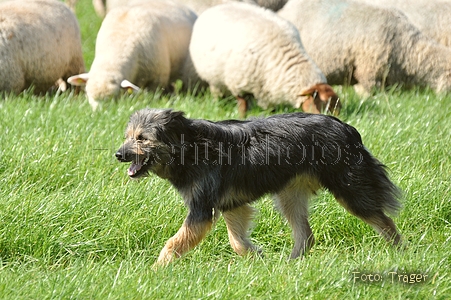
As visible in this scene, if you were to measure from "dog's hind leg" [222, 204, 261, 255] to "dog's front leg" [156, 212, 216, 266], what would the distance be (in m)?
0.41

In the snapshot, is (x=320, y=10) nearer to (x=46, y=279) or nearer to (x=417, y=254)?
(x=417, y=254)

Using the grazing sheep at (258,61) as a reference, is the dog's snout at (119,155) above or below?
above

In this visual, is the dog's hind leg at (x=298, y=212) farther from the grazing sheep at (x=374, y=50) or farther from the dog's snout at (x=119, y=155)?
the grazing sheep at (x=374, y=50)

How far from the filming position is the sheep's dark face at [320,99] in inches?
335

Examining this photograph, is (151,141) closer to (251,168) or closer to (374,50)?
(251,168)

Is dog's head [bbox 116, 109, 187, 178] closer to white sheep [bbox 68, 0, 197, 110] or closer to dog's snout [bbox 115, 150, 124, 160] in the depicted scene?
dog's snout [bbox 115, 150, 124, 160]

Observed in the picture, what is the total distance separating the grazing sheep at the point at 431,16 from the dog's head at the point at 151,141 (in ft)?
24.8

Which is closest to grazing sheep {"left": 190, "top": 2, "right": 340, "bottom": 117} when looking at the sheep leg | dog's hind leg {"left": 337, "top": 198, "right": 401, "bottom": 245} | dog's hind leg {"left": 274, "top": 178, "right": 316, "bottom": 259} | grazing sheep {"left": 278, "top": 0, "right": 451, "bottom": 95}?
the sheep leg

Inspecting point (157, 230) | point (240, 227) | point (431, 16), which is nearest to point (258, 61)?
point (431, 16)

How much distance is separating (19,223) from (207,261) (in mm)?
1240

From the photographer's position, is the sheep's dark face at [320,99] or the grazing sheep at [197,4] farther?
the grazing sheep at [197,4]

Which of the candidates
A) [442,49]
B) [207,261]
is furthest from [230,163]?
[442,49]

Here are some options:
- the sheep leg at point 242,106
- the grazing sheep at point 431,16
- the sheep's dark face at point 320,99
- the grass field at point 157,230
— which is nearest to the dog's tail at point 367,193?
the grass field at point 157,230

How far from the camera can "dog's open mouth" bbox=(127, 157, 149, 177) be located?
14.2ft
